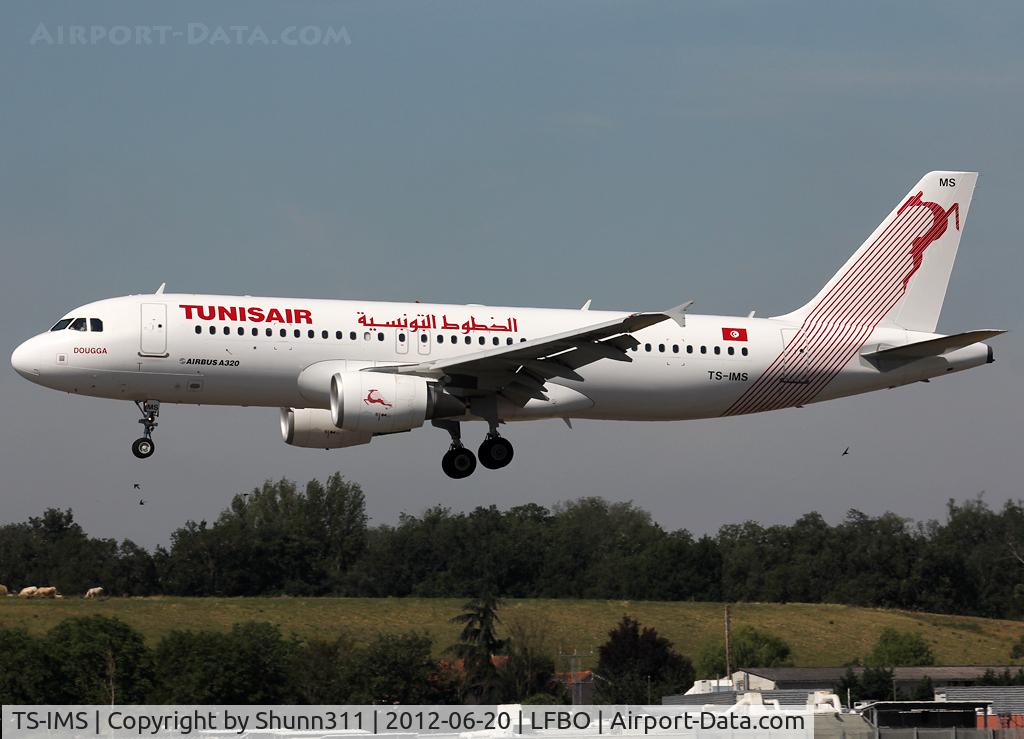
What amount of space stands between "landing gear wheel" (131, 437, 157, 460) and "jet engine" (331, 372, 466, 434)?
5194mm

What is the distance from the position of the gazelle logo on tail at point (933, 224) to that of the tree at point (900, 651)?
41.1 metres

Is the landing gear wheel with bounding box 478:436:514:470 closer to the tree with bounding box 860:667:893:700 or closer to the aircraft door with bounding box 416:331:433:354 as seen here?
the aircraft door with bounding box 416:331:433:354

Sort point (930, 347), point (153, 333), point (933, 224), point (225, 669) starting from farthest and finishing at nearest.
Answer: point (225, 669) → point (933, 224) → point (930, 347) → point (153, 333)

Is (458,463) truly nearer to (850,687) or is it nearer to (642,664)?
(850,687)

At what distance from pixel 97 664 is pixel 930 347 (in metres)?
37.1

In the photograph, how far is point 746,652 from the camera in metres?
85.1

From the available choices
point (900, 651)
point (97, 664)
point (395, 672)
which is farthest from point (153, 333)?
point (900, 651)

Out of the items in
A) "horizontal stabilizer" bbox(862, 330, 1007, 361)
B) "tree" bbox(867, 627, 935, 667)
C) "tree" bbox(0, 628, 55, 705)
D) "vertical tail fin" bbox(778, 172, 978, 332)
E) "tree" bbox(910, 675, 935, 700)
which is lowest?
"tree" bbox(910, 675, 935, 700)

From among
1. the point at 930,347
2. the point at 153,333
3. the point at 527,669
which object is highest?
the point at 153,333

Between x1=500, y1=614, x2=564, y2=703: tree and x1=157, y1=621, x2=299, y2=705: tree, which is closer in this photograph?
x1=157, y1=621, x2=299, y2=705: tree

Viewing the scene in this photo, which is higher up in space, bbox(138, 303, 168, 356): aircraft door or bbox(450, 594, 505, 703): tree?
bbox(138, 303, 168, 356): aircraft door

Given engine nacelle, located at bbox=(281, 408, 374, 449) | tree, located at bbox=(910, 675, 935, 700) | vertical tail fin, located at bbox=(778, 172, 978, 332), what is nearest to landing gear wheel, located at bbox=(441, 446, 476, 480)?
engine nacelle, located at bbox=(281, 408, 374, 449)

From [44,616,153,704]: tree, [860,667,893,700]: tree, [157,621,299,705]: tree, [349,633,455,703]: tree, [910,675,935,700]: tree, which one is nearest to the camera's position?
[44,616,153,704]: tree

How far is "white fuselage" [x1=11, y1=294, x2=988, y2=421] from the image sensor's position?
41.4 meters
